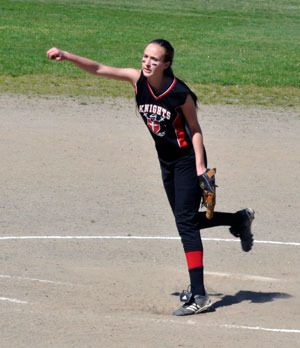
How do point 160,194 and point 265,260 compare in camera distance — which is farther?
point 160,194

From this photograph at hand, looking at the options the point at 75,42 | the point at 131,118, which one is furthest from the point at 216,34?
the point at 131,118

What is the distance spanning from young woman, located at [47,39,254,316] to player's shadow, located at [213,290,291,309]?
387mm

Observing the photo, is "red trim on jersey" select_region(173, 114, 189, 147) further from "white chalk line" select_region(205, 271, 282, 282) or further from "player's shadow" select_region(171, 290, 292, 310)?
A: "white chalk line" select_region(205, 271, 282, 282)

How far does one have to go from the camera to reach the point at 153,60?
812 centimetres

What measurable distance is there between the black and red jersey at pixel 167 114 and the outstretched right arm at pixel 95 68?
Answer: 0.10 metres

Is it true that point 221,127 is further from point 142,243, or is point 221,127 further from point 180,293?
point 180,293

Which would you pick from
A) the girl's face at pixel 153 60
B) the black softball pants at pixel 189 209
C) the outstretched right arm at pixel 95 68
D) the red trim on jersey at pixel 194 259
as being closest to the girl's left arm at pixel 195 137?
the black softball pants at pixel 189 209

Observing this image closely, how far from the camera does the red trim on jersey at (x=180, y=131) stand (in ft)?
27.0

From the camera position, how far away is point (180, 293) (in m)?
8.95

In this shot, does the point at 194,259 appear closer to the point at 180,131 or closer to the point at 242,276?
the point at 180,131

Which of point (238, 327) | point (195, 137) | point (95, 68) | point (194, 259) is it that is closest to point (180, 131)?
point (195, 137)

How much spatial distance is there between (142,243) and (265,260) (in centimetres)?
124

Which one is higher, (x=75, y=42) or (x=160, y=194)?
(x=75, y=42)

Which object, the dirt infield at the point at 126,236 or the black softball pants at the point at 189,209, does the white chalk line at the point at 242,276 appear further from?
the black softball pants at the point at 189,209
